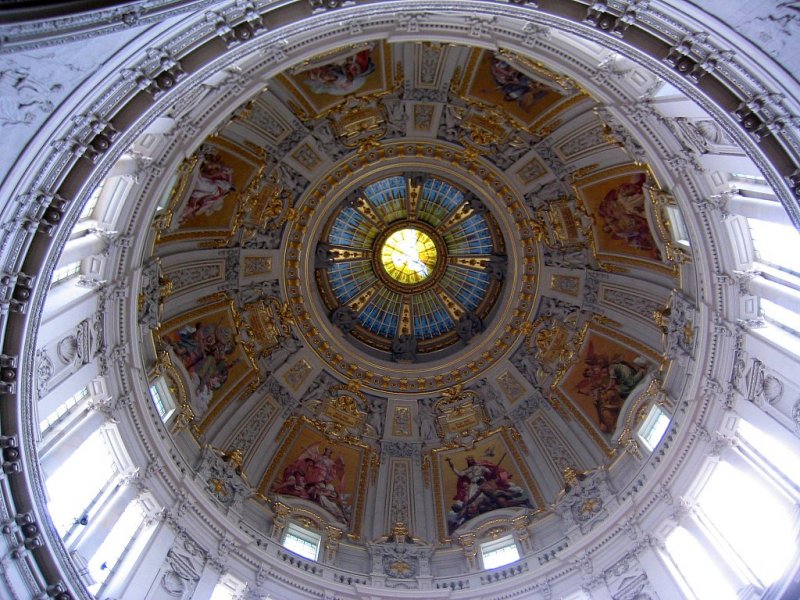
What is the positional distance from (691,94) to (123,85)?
9.59 meters

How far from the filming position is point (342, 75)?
76.8 feet

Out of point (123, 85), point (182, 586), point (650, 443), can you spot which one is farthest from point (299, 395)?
point (123, 85)

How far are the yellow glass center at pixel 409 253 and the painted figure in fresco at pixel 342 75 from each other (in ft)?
28.8

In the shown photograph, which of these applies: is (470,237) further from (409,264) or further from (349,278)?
(349,278)

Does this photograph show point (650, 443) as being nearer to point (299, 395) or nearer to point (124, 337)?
point (299, 395)

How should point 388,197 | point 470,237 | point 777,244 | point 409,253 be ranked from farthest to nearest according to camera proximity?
point 409,253, point 470,237, point 388,197, point 777,244

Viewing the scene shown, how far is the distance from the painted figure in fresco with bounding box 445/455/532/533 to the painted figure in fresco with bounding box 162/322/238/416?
386 inches

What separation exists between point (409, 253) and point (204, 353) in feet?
35.3

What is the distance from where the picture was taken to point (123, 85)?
1105cm

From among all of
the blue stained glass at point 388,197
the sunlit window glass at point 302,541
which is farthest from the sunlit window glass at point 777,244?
the sunlit window glass at point 302,541

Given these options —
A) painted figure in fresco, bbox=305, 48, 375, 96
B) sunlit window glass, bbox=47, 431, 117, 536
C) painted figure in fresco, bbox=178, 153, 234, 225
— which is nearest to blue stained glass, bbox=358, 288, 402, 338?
painted figure in fresco, bbox=178, 153, 234, 225

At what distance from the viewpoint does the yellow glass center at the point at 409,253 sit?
31.6 m

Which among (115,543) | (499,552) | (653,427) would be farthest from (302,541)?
(653,427)

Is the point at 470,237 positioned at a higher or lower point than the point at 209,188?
higher
